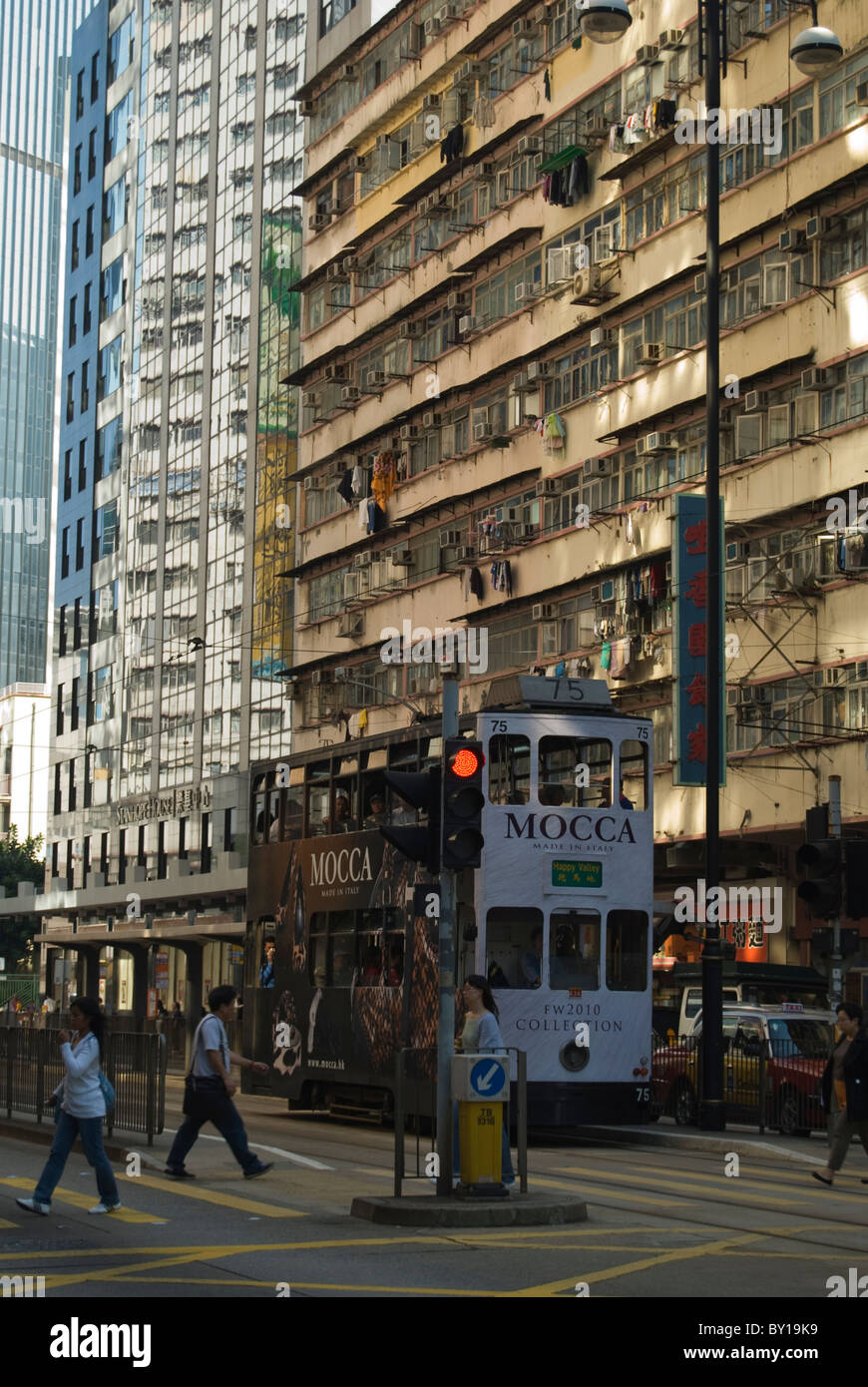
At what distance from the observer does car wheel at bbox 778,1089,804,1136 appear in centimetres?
2372

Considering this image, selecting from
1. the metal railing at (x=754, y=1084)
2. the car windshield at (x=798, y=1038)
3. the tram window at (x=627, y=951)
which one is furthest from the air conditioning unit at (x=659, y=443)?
the tram window at (x=627, y=951)

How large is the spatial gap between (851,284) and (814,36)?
28.1 feet

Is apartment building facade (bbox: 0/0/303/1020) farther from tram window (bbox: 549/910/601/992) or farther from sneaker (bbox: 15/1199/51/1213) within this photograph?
sneaker (bbox: 15/1199/51/1213)

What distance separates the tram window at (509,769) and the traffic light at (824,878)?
314 centimetres

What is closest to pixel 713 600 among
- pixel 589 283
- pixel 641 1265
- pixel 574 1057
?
pixel 574 1057

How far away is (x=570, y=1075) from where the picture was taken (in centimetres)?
2180

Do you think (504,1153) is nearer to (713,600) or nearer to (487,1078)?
(487,1078)

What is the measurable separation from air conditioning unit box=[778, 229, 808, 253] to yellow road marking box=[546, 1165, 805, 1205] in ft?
64.3

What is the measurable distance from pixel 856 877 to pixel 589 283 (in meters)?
22.5

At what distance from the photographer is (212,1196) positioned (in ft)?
49.9

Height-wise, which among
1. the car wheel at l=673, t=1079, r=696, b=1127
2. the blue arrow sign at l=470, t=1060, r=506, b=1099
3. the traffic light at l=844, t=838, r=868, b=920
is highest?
the traffic light at l=844, t=838, r=868, b=920

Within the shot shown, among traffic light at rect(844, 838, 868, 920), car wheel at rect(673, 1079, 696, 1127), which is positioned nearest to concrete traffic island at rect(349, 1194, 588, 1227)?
traffic light at rect(844, 838, 868, 920)

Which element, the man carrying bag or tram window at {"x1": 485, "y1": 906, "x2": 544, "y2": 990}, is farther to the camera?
tram window at {"x1": 485, "y1": 906, "x2": 544, "y2": 990}
